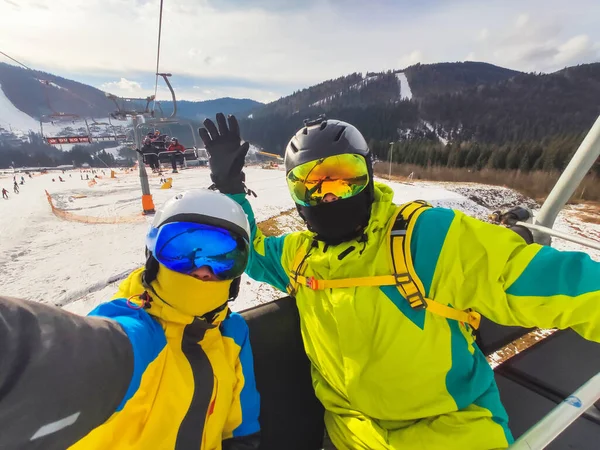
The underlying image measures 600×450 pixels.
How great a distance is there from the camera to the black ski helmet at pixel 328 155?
1.79 metres

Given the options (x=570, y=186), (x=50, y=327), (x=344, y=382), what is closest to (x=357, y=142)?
(x=344, y=382)

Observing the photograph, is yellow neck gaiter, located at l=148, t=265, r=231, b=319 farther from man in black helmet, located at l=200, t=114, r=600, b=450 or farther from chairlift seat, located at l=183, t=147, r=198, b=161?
chairlift seat, located at l=183, t=147, r=198, b=161

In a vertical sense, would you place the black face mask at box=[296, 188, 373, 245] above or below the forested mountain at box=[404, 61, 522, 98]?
below

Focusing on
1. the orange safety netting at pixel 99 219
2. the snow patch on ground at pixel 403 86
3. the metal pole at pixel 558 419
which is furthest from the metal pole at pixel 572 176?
the snow patch on ground at pixel 403 86

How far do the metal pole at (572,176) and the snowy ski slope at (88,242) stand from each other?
3692 millimetres

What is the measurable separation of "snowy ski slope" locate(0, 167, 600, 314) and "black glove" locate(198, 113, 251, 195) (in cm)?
278

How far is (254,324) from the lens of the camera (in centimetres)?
199

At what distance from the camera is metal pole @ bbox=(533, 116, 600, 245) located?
7.83 ft

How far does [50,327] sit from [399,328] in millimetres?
1368

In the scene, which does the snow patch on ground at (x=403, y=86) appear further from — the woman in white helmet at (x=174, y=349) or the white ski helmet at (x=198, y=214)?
the woman in white helmet at (x=174, y=349)

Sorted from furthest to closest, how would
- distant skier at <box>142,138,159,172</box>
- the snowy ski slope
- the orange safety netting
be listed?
distant skier at <box>142,138,159,172</box> → the orange safety netting → the snowy ski slope

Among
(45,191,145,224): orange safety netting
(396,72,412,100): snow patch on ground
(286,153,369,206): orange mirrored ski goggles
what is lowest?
(45,191,145,224): orange safety netting

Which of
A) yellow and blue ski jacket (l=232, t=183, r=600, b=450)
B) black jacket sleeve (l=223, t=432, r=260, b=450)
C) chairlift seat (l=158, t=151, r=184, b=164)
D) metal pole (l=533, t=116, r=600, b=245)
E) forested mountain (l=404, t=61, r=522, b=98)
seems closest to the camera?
yellow and blue ski jacket (l=232, t=183, r=600, b=450)

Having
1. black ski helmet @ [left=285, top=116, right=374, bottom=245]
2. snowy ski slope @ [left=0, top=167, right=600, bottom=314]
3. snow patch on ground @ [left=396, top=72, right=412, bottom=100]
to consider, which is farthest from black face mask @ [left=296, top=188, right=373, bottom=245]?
snow patch on ground @ [left=396, top=72, right=412, bottom=100]
